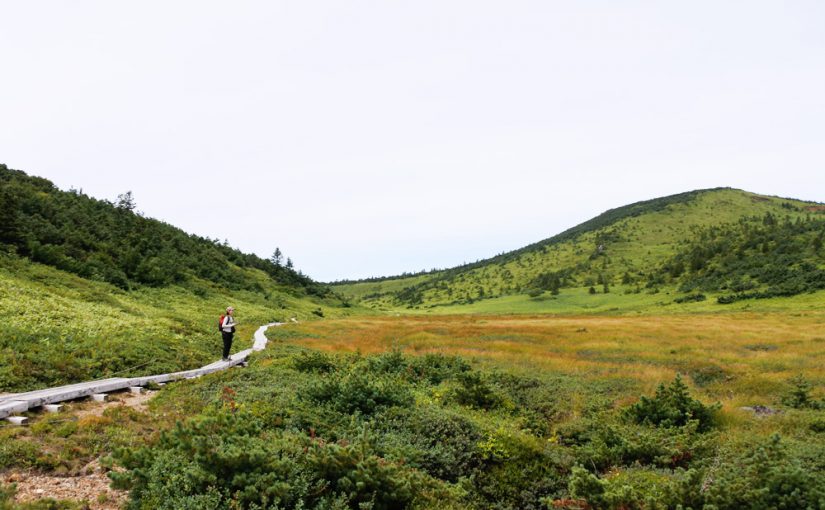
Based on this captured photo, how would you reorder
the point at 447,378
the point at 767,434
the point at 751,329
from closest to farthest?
the point at 767,434
the point at 447,378
the point at 751,329

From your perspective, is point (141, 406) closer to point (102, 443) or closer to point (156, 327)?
point (102, 443)

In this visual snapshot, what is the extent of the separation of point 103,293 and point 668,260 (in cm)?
11220

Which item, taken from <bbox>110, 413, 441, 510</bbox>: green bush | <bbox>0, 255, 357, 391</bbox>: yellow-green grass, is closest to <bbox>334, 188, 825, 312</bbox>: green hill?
<bbox>0, 255, 357, 391</bbox>: yellow-green grass

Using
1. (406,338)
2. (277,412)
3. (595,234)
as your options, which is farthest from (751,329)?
(595,234)

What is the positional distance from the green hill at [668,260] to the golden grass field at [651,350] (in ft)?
134

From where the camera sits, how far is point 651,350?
944 inches

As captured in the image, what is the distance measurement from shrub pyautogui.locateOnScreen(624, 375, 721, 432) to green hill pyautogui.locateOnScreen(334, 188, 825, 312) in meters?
64.3

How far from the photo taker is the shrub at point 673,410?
11.1m

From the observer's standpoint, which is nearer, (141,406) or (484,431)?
(484,431)

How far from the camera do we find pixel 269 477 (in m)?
6.22

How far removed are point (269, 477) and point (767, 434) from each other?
10.1 metres

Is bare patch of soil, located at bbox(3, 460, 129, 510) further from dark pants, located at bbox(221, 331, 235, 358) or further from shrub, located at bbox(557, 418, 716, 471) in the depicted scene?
dark pants, located at bbox(221, 331, 235, 358)

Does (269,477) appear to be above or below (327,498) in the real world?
above

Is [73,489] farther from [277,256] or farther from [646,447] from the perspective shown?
[277,256]
